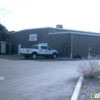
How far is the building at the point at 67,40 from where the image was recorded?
105ft

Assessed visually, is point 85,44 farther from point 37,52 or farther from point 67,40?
point 37,52

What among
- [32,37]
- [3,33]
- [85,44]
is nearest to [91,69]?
[85,44]

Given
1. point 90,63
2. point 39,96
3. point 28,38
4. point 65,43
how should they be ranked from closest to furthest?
point 39,96 < point 90,63 < point 65,43 < point 28,38

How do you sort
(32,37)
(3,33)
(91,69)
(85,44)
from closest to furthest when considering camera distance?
(91,69) < (85,44) < (32,37) < (3,33)

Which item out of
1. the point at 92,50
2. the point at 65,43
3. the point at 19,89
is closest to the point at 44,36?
the point at 65,43

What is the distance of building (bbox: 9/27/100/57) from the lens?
31.9 m

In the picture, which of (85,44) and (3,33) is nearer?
(85,44)

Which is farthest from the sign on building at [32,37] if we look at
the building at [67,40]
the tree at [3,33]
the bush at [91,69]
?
the bush at [91,69]

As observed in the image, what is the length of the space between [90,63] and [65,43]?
2190 cm

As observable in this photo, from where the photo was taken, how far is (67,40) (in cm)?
3186

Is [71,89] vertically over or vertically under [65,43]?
under

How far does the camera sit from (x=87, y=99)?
6.08 m

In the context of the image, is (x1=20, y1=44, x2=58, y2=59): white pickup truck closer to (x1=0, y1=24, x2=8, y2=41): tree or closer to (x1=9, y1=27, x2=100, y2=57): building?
(x1=9, y1=27, x2=100, y2=57): building

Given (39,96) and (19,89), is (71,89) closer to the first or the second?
(39,96)
